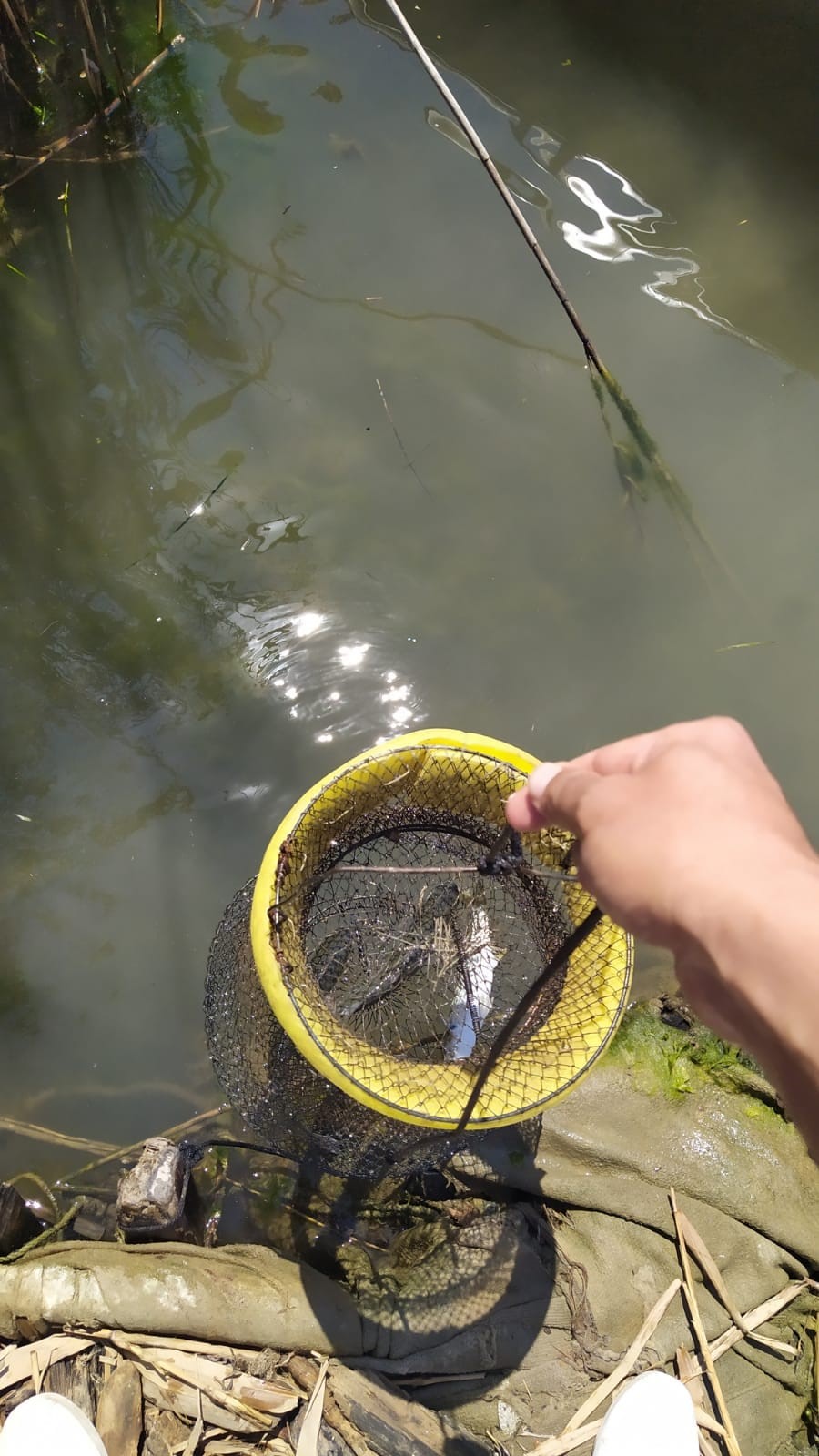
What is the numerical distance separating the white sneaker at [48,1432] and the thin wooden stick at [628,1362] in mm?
1130

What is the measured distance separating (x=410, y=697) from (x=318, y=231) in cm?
196

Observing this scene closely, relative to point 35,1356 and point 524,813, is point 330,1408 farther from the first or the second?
point 524,813

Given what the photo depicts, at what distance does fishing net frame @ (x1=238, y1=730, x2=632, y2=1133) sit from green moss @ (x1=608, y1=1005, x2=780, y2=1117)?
24.4 inches

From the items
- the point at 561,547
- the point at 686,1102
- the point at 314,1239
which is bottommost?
the point at 314,1239

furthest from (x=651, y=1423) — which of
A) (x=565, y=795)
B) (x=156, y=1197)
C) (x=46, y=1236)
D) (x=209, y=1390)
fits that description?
(x=565, y=795)

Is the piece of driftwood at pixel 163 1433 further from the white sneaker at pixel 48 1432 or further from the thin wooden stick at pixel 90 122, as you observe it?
the thin wooden stick at pixel 90 122

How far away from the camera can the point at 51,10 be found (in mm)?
3441

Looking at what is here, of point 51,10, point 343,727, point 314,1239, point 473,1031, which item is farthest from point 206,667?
point 51,10

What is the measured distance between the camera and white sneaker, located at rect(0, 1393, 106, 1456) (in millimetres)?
1745

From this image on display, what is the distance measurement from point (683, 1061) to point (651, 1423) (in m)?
0.87

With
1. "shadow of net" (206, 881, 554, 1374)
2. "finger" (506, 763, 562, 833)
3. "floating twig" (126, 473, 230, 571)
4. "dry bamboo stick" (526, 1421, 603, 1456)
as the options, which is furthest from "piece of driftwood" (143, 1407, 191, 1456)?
"floating twig" (126, 473, 230, 571)

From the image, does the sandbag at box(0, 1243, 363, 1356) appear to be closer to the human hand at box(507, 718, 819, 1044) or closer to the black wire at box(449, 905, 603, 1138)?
the black wire at box(449, 905, 603, 1138)

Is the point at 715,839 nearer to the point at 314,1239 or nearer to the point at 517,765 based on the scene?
the point at 517,765

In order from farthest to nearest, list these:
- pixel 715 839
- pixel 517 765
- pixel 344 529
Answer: pixel 344 529 < pixel 517 765 < pixel 715 839
